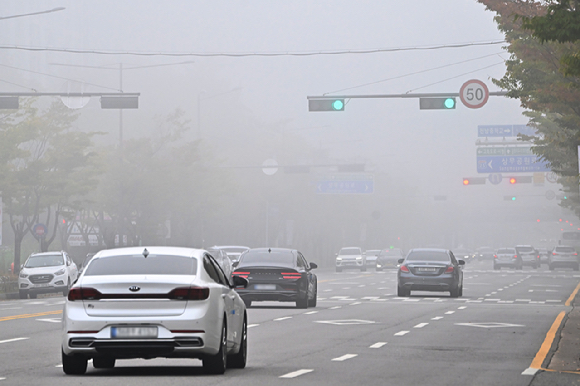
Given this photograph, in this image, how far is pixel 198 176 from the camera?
67625mm

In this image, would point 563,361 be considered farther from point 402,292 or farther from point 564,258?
point 564,258

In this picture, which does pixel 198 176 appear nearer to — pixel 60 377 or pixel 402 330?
pixel 402 330

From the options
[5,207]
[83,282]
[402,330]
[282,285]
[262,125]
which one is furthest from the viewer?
[262,125]

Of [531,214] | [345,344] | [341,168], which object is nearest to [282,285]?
[345,344]

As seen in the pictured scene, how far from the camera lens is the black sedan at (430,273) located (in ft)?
107

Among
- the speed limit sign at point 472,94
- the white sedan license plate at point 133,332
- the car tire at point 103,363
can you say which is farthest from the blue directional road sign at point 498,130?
the white sedan license plate at point 133,332

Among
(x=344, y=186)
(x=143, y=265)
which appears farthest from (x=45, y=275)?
(x=344, y=186)

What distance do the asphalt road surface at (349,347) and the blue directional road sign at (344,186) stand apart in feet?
178

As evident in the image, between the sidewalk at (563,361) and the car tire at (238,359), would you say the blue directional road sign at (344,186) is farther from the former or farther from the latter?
the car tire at (238,359)

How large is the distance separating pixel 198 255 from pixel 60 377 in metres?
2.11

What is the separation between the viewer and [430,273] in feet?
108

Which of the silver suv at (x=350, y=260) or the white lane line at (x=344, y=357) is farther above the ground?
the white lane line at (x=344, y=357)

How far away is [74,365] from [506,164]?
54.5m

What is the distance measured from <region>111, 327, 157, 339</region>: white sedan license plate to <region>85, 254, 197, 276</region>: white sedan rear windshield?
76 centimetres
